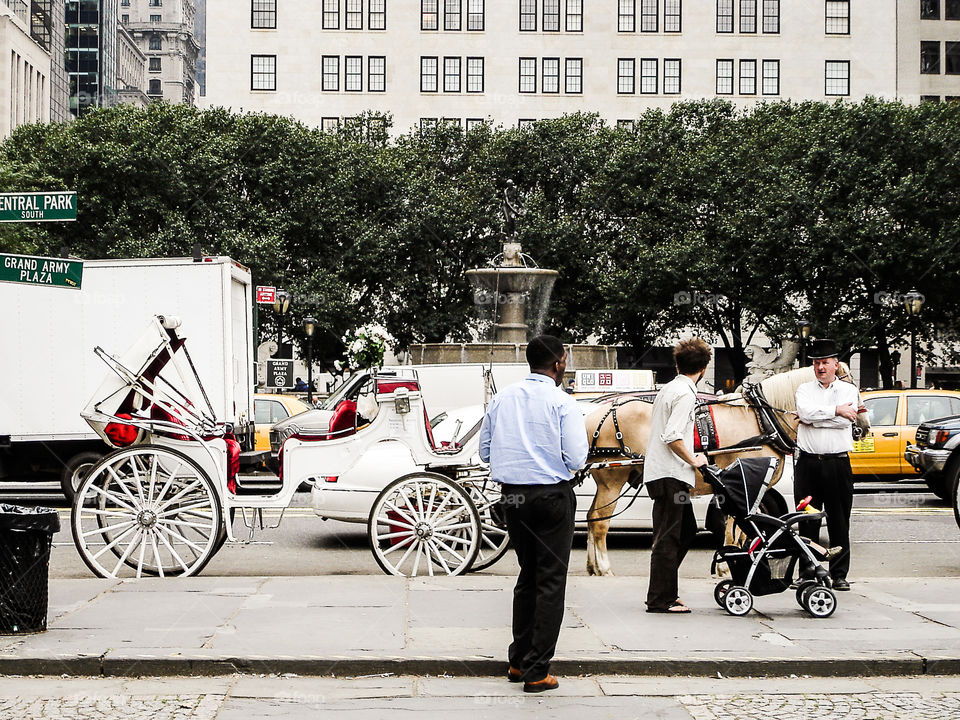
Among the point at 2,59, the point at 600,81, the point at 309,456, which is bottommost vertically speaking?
the point at 309,456

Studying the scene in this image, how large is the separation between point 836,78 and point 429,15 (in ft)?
74.9

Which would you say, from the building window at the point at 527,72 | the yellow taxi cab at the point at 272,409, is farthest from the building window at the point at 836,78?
the yellow taxi cab at the point at 272,409

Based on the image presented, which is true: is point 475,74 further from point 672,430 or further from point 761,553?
point 761,553

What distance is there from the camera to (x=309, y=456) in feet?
35.7

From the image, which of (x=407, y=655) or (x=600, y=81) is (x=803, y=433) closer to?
(x=407, y=655)

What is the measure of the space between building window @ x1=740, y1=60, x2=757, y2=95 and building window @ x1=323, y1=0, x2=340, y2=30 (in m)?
22.4

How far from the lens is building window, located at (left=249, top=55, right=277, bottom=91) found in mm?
66375

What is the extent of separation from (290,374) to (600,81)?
38.5 m

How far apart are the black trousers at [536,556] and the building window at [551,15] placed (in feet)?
208

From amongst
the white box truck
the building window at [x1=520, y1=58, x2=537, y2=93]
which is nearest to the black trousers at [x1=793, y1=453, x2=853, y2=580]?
the white box truck

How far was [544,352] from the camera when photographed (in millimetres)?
7105

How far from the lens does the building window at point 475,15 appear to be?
6719cm

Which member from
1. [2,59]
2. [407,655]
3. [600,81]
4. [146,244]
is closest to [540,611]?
[407,655]

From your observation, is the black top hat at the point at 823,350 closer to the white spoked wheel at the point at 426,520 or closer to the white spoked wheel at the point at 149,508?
the white spoked wheel at the point at 426,520
